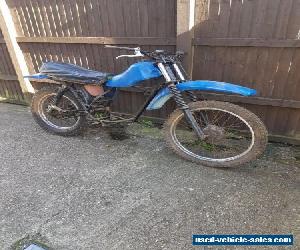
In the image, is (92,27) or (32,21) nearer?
(92,27)

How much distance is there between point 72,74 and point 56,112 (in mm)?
692

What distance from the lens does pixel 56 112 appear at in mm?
3764

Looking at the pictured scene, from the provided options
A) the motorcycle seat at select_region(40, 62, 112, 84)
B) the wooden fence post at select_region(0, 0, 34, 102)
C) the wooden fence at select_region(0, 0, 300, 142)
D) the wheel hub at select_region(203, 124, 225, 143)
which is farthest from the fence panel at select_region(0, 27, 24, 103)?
the wheel hub at select_region(203, 124, 225, 143)

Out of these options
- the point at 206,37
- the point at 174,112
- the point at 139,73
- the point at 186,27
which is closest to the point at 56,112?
the point at 139,73

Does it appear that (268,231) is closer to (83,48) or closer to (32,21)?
(83,48)

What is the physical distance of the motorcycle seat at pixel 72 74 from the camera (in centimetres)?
328

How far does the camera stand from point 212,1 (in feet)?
9.53

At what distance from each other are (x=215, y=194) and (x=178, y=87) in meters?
1.12

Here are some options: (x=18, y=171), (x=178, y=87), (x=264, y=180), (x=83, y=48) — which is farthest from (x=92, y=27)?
(x=264, y=180)

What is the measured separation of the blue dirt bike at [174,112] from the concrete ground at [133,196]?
264 mm

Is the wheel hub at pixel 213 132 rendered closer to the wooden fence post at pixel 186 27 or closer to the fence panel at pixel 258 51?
the fence panel at pixel 258 51

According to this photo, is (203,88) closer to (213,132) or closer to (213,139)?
(213,132)

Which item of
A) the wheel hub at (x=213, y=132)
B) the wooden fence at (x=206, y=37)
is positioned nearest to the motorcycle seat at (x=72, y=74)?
the wooden fence at (x=206, y=37)

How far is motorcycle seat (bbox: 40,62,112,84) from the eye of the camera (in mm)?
3275
